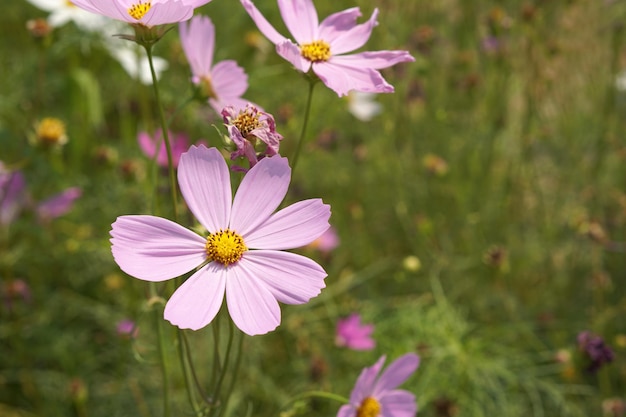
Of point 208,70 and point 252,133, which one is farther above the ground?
point 208,70

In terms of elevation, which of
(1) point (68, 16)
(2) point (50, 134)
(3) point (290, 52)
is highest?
(1) point (68, 16)

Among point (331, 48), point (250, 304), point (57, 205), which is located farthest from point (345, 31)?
point (57, 205)

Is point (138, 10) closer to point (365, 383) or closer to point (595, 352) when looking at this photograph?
point (365, 383)

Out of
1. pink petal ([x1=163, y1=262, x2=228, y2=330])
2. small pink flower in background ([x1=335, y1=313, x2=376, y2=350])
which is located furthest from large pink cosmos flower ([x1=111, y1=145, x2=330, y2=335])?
small pink flower in background ([x1=335, y1=313, x2=376, y2=350])

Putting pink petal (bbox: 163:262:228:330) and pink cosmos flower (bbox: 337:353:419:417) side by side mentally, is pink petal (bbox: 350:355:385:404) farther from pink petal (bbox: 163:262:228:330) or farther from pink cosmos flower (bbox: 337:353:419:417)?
pink petal (bbox: 163:262:228:330)

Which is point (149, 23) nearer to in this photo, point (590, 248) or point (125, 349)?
point (125, 349)

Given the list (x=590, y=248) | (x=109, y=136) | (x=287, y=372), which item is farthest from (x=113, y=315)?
(x=590, y=248)

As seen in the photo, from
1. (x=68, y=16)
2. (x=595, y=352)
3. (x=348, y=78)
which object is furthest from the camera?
(x=68, y=16)

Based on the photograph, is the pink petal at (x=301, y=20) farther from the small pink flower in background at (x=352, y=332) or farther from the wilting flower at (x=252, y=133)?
the small pink flower in background at (x=352, y=332)
